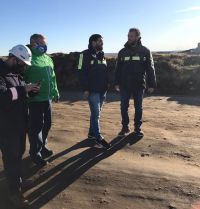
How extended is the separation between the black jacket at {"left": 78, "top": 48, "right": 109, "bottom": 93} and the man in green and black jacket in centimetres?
76

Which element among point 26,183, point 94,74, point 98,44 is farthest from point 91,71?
point 26,183

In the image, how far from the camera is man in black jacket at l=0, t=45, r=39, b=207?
5.12m

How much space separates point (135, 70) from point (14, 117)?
3516 millimetres

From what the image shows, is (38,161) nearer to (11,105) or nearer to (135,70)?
(11,105)

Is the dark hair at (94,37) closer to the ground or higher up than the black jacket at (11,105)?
higher up

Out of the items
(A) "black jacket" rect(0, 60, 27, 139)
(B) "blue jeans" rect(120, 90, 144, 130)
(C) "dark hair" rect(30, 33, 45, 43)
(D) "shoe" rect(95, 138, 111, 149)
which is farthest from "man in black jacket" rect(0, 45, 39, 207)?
(B) "blue jeans" rect(120, 90, 144, 130)

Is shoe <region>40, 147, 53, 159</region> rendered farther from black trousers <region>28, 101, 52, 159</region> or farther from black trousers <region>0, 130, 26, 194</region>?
black trousers <region>0, 130, 26, 194</region>

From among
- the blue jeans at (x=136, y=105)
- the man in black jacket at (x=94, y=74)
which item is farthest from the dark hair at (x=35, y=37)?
the blue jeans at (x=136, y=105)

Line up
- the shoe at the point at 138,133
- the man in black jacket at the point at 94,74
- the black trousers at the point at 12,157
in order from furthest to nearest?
1. the shoe at the point at 138,133
2. the man in black jacket at the point at 94,74
3. the black trousers at the point at 12,157

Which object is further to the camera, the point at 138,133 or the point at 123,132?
the point at 123,132

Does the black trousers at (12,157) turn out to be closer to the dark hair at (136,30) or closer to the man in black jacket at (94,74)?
the man in black jacket at (94,74)

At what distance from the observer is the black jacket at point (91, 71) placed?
7.32 meters

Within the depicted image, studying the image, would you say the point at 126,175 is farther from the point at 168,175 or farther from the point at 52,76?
the point at 52,76

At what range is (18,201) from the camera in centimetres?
525
